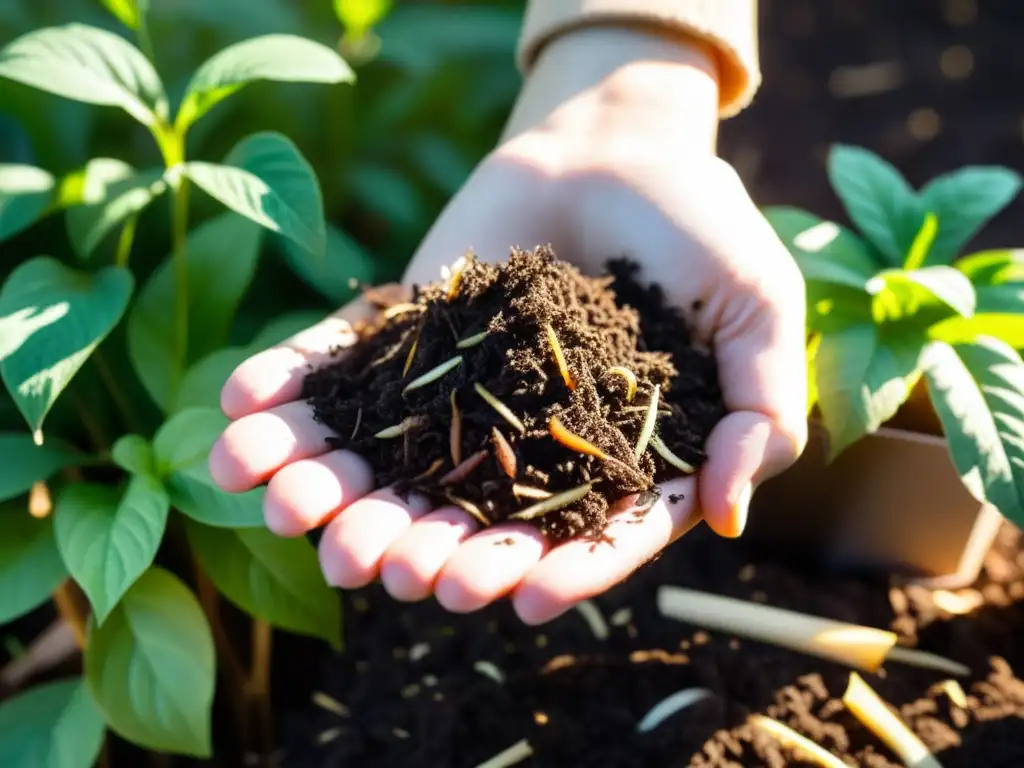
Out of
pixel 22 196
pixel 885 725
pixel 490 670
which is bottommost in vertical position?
pixel 490 670

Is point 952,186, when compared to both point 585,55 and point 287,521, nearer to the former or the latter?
point 585,55

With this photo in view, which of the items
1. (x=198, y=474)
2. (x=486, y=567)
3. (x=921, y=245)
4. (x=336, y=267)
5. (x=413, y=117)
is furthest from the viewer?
(x=413, y=117)

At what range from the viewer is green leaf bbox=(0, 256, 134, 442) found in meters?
0.98

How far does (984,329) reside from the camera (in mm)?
1181

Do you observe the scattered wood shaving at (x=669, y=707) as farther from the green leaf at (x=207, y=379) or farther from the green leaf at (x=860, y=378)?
the green leaf at (x=207, y=379)

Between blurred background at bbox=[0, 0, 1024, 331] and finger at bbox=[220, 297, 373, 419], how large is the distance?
1.16 ft

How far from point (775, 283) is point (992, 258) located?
44cm

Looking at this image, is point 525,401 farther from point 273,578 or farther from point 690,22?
point 690,22

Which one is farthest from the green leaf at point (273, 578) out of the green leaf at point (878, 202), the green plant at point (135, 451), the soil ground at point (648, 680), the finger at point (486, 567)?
the green leaf at point (878, 202)

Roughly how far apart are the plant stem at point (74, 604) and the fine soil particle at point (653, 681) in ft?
1.07

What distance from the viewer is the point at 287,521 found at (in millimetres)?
880

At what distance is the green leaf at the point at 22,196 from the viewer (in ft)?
3.91

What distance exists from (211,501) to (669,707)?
61cm

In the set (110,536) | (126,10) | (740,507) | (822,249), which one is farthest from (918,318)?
(126,10)
